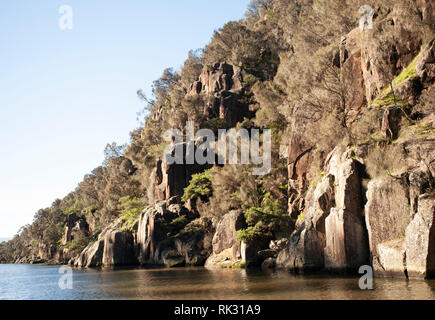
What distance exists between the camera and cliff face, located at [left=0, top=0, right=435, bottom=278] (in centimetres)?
2342

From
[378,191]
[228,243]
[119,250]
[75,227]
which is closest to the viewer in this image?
[378,191]

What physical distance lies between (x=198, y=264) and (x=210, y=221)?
19.7ft

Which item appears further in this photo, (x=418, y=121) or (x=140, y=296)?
(x=418, y=121)

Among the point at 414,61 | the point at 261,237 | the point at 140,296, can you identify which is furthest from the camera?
the point at 261,237

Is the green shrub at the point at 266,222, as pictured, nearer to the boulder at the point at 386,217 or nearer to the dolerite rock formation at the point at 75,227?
the boulder at the point at 386,217

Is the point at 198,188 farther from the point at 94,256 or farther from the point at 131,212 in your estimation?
the point at 94,256

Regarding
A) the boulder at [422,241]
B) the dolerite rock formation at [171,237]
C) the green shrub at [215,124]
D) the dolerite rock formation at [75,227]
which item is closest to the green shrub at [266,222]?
the dolerite rock formation at [171,237]

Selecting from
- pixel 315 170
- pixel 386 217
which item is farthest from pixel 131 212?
pixel 386 217

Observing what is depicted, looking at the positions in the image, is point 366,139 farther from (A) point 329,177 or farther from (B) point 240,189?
(B) point 240,189

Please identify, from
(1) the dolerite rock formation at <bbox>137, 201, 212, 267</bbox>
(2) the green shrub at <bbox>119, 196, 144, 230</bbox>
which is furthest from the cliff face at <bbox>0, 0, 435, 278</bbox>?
(2) the green shrub at <bbox>119, 196, 144, 230</bbox>

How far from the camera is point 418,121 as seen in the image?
26188 mm

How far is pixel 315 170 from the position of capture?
37062mm

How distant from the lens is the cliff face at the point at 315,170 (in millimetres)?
23422
